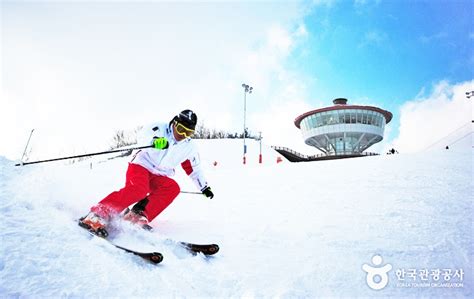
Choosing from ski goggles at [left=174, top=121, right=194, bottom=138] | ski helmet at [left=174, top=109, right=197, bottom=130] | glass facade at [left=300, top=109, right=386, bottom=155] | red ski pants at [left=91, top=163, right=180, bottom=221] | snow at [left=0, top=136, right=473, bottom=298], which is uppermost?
glass facade at [left=300, top=109, right=386, bottom=155]

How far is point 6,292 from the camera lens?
157cm

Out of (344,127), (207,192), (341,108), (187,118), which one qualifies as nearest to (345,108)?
(341,108)

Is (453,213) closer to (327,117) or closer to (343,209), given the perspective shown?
(343,209)

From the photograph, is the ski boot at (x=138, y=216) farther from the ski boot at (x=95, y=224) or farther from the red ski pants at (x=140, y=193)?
the ski boot at (x=95, y=224)

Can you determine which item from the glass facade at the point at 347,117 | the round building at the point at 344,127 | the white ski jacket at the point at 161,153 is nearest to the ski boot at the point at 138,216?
the white ski jacket at the point at 161,153

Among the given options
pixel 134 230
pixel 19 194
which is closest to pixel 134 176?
pixel 134 230

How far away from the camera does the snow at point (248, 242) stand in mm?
1919

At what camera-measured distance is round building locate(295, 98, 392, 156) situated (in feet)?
140

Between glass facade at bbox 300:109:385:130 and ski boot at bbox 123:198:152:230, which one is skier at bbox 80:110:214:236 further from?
glass facade at bbox 300:109:385:130

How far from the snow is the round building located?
38638mm

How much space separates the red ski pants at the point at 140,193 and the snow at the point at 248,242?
0.25 meters

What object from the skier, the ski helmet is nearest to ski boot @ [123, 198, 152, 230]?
the skier

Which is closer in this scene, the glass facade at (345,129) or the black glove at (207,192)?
the black glove at (207,192)

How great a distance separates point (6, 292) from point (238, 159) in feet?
75.3
